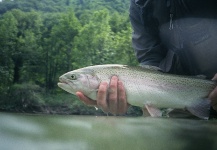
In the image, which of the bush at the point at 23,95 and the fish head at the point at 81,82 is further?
the bush at the point at 23,95

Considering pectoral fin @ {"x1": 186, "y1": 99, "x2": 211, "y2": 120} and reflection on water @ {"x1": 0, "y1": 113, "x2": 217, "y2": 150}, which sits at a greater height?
reflection on water @ {"x1": 0, "y1": 113, "x2": 217, "y2": 150}

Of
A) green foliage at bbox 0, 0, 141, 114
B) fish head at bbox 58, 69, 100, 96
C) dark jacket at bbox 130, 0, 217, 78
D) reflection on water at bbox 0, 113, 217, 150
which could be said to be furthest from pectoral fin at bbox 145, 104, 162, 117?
green foliage at bbox 0, 0, 141, 114

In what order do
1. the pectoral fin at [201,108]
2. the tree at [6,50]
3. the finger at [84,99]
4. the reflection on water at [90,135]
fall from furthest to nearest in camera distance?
the tree at [6,50]
the finger at [84,99]
the pectoral fin at [201,108]
the reflection on water at [90,135]

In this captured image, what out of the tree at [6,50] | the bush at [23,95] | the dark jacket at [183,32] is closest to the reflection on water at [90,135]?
the dark jacket at [183,32]

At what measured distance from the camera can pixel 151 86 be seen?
2.01m

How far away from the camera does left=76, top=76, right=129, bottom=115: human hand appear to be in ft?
6.25

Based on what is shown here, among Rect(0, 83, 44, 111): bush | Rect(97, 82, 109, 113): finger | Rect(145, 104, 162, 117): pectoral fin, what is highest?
Rect(97, 82, 109, 113): finger

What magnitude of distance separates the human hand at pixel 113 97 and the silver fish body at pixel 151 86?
4 cm

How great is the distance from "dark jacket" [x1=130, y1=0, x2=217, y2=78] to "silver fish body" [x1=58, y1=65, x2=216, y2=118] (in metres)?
0.29

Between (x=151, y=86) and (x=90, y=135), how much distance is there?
1306mm

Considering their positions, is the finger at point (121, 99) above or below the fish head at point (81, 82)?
below

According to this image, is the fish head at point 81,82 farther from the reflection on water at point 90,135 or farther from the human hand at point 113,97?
the reflection on water at point 90,135

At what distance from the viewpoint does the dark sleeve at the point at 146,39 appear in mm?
2381

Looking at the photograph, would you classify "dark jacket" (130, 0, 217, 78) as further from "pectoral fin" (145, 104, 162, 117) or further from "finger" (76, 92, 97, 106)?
"finger" (76, 92, 97, 106)
